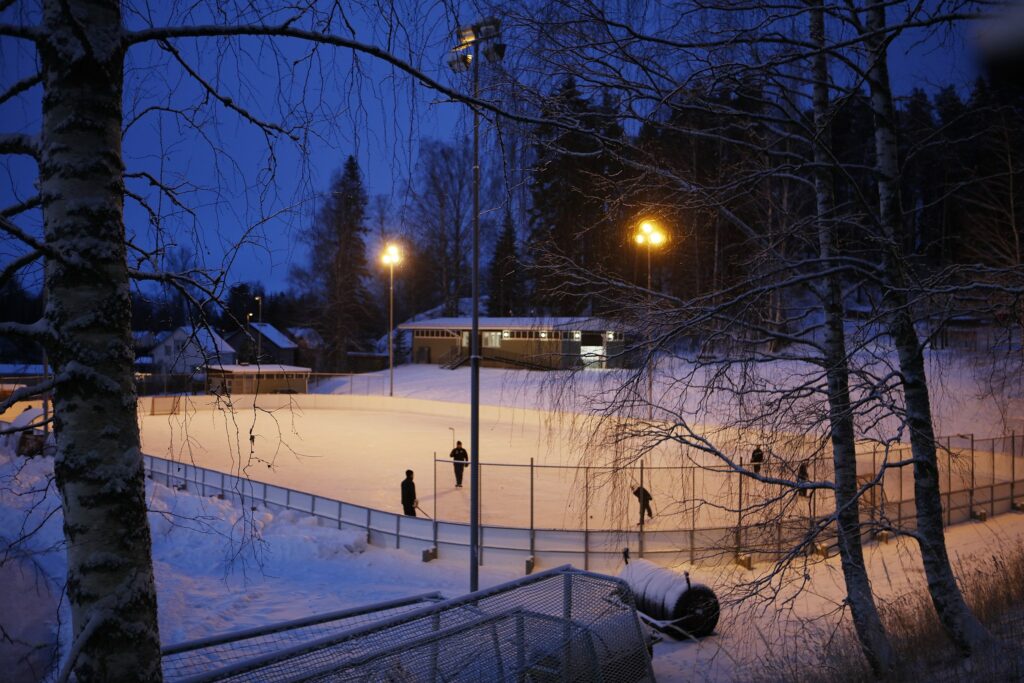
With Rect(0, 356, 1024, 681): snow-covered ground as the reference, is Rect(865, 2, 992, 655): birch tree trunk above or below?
above

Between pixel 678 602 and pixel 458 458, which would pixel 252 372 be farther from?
pixel 678 602

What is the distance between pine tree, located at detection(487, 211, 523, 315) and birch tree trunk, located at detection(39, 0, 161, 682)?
3.53 m

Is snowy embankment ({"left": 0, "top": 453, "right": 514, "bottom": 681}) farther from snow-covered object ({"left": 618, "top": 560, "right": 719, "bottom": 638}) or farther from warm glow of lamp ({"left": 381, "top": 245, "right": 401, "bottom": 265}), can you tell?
warm glow of lamp ({"left": 381, "top": 245, "right": 401, "bottom": 265})

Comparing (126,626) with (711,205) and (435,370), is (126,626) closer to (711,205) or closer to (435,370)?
(711,205)

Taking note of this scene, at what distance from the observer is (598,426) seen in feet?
20.0

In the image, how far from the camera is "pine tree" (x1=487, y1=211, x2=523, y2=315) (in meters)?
6.60

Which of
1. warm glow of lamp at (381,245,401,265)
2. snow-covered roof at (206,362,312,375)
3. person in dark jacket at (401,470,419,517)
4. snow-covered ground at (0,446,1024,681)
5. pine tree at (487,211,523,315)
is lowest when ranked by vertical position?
snow-covered ground at (0,446,1024,681)

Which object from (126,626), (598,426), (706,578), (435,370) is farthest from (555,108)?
(435,370)

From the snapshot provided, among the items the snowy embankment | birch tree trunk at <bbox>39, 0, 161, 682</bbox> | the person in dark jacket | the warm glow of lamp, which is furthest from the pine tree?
the warm glow of lamp

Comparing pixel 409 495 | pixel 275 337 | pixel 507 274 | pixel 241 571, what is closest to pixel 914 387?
pixel 507 274

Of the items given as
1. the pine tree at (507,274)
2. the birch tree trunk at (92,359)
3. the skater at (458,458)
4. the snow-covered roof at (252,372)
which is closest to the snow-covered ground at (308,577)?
the snow-covered roof at (252,372)

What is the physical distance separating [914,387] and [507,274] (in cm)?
387

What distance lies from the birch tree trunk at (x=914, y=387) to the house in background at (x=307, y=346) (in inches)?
2468

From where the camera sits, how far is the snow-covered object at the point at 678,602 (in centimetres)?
1025
